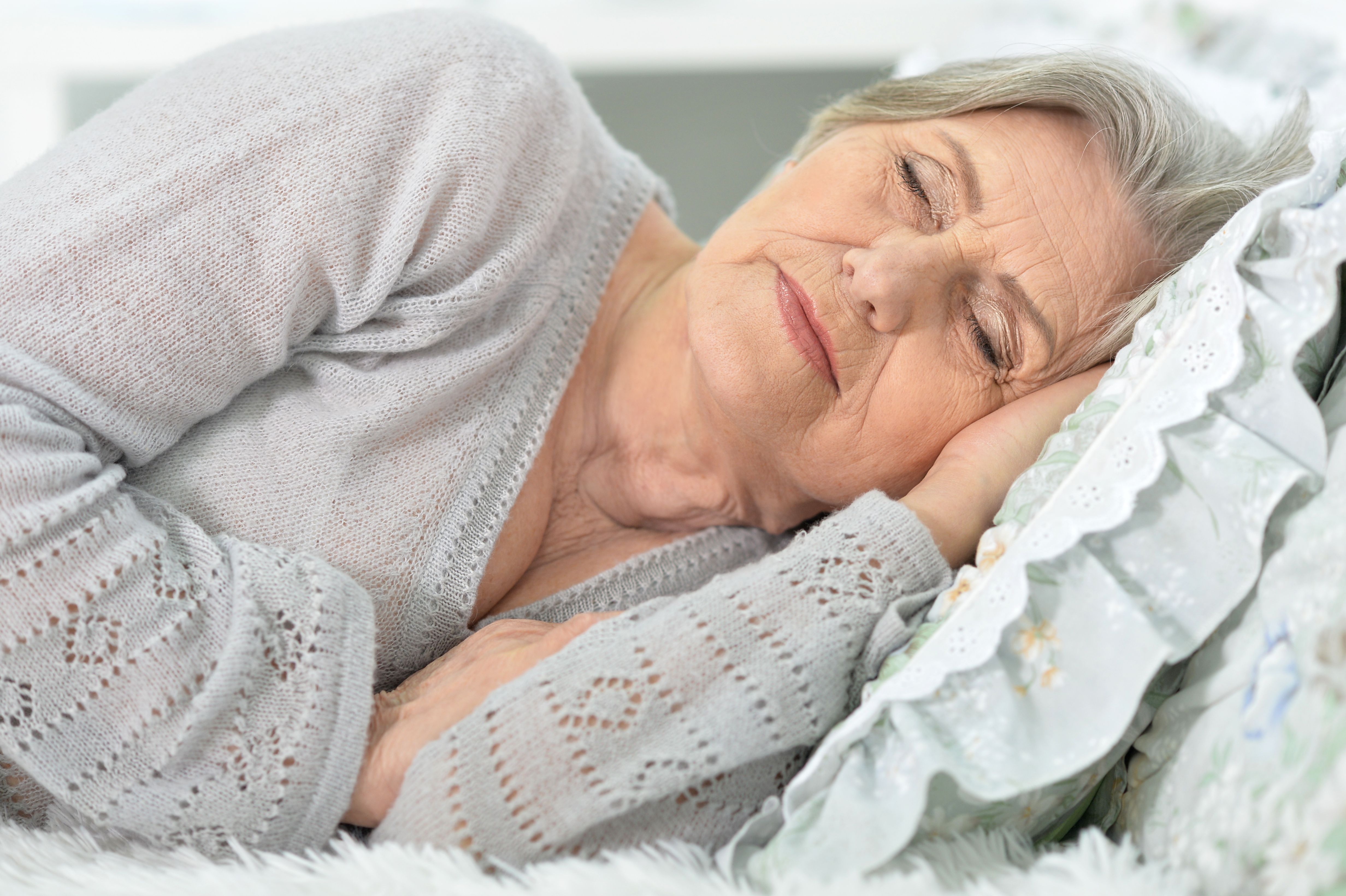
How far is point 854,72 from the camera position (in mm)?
2689

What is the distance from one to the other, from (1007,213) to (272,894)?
892mm

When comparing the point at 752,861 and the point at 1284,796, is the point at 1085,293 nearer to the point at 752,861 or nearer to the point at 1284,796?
the point at 1284,796

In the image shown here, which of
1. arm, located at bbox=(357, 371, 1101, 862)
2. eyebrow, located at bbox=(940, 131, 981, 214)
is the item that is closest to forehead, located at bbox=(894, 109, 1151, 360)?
eyebrow, located at bbox=(940, 131, 981, 214)

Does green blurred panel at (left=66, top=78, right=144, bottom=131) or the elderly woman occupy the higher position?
green blurred panel at (left=66, top=78, right=144, bottom=131)

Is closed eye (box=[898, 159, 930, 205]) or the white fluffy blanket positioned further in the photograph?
closed eye (box=[898, 159, 930, 205])

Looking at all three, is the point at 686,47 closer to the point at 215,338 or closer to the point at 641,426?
the point at 641,426

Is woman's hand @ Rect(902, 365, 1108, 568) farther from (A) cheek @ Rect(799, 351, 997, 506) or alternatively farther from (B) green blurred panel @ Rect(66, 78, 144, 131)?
(B) green blurred panel @ Rect(66, 78, 144, 131)

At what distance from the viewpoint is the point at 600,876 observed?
0.67 m

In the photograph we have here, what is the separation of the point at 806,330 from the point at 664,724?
1.44ft

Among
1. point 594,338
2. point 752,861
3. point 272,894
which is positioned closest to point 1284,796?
point 752,861

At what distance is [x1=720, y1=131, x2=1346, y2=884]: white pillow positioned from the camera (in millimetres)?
689

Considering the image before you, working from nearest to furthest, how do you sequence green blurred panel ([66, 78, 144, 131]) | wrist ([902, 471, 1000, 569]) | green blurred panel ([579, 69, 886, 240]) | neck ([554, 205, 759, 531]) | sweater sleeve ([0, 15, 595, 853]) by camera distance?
sweater sleeve ([0, 15, 595, 853])
wrist ([902, 471, 1000, 569])
neck ([554, 205, 759, 531])
green blurred panel ([66, 78, 144, 131])
green blurred panel ([579, 69, 886, 240])

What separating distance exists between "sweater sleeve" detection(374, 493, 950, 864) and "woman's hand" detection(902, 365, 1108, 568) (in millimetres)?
128

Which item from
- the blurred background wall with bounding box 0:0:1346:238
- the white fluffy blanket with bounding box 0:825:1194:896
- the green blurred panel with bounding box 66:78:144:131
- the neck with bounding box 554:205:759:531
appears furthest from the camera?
the green blurred panel with bounding box 66:78:144:131
